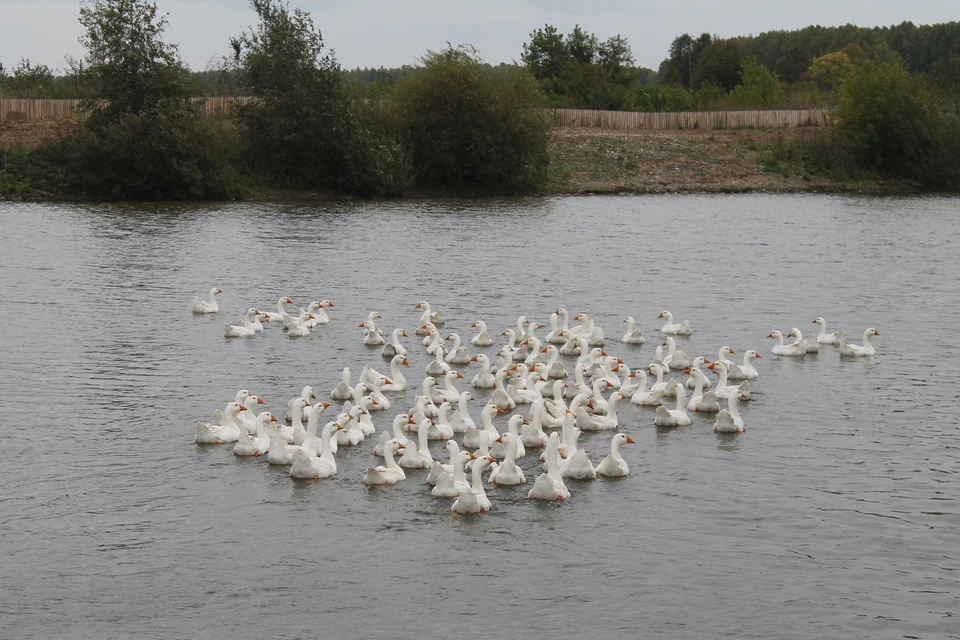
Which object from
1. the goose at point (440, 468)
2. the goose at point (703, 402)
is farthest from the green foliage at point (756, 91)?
the goose at point (440, 468)

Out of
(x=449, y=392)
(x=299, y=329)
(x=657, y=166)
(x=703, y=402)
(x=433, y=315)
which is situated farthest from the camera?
(x=657, y=166)

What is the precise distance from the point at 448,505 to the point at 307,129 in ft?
185

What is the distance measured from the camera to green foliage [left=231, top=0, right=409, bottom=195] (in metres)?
70.6

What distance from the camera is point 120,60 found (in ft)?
222

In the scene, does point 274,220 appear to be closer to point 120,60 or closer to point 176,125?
point 176,125

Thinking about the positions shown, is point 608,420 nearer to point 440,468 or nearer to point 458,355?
point 440,468

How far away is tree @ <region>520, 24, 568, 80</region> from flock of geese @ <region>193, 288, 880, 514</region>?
90.9m

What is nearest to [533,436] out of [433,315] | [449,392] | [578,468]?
[578,468]

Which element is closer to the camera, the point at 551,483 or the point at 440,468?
the point at 551,483

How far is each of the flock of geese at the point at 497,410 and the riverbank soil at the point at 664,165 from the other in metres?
50.4

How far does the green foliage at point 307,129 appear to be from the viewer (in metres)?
70.6

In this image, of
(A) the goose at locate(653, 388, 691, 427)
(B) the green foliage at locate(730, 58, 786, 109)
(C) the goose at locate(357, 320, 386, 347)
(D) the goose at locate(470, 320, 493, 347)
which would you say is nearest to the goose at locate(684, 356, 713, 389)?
(A) the goose at locate(653, 388, 691, 427)

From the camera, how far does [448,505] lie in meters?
16.8

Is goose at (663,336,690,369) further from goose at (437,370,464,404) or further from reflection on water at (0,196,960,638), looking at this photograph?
goose at (437,370,464,404)
